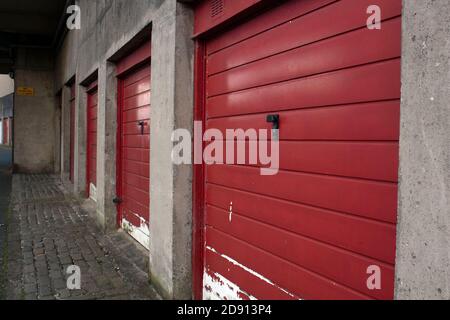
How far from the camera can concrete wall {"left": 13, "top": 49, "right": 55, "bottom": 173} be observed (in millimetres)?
14562

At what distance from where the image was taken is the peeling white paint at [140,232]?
5.29 meters

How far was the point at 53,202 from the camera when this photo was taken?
9.05 m

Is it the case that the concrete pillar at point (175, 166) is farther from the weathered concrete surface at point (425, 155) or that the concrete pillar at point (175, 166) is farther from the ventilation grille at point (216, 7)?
the weathered concrete surface at point (425, 155)

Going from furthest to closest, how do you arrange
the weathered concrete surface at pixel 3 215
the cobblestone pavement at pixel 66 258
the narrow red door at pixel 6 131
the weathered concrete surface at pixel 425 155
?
the narrow red door at pixel 6 131, the weathered concrete surface at pixel 3 215, the cobblestone pavement at pixel 66 258, the weathered concrete surface at pixel 425 155

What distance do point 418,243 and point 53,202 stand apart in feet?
28.6

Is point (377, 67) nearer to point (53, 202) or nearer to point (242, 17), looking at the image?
point (242, 17)

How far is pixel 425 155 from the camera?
161 centimetres

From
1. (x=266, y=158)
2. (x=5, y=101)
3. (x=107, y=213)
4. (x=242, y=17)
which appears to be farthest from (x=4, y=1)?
(x=5, y=101)

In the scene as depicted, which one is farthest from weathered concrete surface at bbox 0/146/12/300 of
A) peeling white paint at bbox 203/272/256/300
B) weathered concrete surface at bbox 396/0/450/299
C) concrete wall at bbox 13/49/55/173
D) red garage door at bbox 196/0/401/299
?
weathered concrete surface at bbox 396/0/450/299

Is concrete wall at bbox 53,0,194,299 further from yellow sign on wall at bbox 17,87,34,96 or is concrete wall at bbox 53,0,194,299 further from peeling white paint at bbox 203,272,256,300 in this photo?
yellow sign on wall at bbox 17,87,34,96

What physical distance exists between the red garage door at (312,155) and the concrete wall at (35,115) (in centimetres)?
1301

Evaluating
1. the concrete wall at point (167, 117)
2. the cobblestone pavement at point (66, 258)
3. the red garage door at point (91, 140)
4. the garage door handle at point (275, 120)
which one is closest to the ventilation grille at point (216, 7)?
the concrete wall at point (167, 117)

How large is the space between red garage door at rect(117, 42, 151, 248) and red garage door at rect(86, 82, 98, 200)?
2191 mm

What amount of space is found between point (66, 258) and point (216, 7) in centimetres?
350
